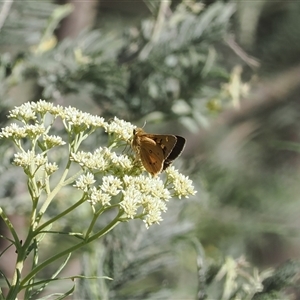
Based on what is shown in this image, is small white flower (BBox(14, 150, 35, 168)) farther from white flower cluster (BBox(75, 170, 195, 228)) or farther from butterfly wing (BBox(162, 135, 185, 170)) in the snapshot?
butterfly wing (BBox(162, 135, 185, 170))

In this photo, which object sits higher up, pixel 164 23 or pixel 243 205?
pixel 164 23

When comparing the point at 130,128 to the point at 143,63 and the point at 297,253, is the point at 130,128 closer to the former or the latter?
the point at 143,63

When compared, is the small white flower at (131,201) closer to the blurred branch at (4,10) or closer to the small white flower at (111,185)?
the small white flower at (111,185)

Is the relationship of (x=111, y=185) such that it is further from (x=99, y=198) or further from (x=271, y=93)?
(x=271, y=93)

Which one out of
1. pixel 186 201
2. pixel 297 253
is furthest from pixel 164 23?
pixel 297 253

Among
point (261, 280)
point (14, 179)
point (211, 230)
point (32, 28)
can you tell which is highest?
point (32, 28)

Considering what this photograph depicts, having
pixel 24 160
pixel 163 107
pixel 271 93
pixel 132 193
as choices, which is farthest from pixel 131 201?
pixel 271 93

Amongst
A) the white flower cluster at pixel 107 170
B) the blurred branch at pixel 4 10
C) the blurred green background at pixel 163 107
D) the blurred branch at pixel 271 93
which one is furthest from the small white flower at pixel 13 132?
the blurred branch at pixel 271 93

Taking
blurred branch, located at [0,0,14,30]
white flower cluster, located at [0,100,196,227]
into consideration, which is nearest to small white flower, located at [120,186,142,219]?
white flower cluster, located at [0,100,196,227]
